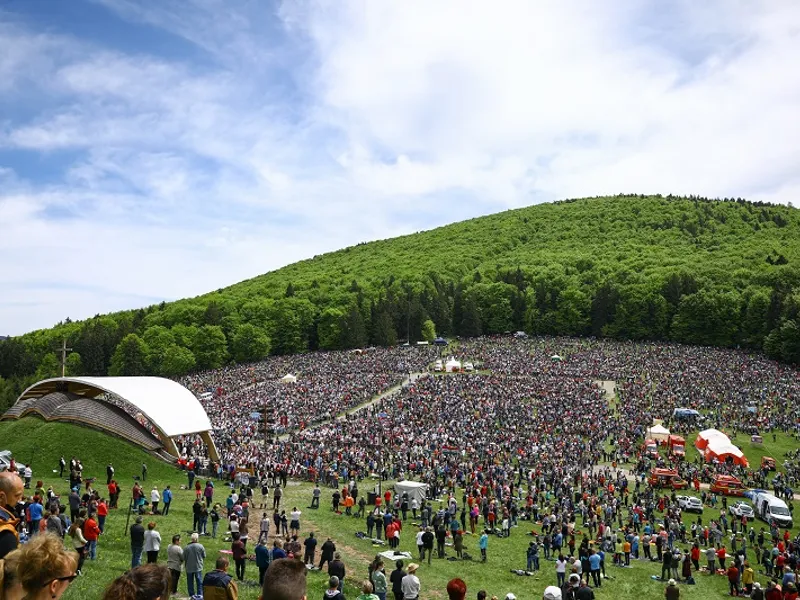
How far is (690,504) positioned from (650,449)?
8.27m

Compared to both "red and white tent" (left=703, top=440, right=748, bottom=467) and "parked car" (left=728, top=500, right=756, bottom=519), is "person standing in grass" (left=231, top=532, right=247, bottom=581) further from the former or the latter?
"red and white tent" (left=703, top=440, right=748, bottom=467)

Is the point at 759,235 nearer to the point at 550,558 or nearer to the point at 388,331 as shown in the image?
the point at 388,331

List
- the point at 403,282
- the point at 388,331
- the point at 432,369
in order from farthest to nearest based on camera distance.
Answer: the point at 403,282 → the point at 388,331 → the point at 432,369

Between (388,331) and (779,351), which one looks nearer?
(779,351)

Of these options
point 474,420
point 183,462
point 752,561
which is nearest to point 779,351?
point 474,420

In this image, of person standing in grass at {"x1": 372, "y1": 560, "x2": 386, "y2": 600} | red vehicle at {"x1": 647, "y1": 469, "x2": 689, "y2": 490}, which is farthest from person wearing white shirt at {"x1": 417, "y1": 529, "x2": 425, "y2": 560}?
red vehicle at {"x1": 647, "y1": 469, "x2": 689, "y2": 490}

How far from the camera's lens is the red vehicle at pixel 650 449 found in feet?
120

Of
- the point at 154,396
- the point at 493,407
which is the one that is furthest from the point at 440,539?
the point at 493,407

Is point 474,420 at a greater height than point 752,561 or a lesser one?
greater

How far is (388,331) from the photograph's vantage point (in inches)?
3524

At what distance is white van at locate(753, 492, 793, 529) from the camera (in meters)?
27.4

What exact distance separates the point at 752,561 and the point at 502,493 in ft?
32.2

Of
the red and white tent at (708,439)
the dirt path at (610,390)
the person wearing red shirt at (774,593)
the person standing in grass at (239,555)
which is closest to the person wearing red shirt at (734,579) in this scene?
the person wearing red shirt at (774,593)

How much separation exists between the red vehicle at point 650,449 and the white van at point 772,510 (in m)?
7.69
